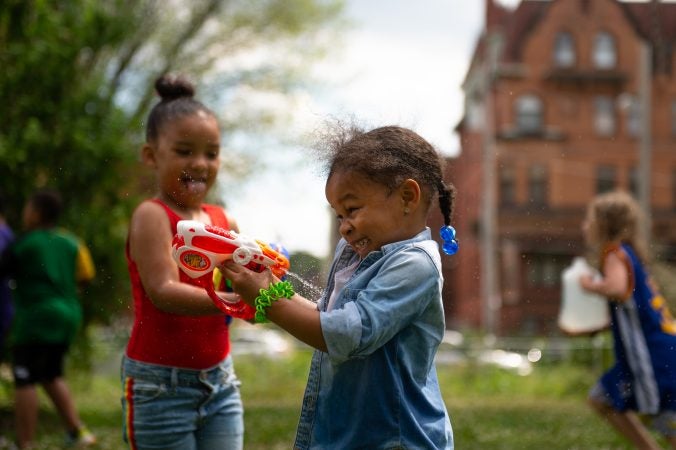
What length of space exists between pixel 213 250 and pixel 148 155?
0.99m

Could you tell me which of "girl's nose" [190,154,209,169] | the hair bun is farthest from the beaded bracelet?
the hair bun

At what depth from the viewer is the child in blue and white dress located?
15.7ft

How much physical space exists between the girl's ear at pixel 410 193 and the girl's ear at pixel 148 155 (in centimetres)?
99

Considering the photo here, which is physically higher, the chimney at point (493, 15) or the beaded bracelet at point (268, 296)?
the chimney at point (493, 15)

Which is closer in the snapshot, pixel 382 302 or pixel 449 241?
pixel 382 302

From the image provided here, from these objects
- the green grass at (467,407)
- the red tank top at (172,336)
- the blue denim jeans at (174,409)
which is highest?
the red tank top at (172,336)

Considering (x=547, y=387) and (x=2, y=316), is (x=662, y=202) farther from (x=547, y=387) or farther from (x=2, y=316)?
(x=2, y=316)

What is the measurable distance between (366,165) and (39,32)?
6.22 meters

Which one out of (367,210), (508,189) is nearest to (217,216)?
(367,210)

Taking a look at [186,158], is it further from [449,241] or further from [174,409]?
[449,241]

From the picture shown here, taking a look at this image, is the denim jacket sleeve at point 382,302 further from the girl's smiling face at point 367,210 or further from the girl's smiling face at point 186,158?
the girl's smiling face at point 186,158

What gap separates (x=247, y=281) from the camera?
6.73ft

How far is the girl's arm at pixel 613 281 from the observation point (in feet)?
15.9

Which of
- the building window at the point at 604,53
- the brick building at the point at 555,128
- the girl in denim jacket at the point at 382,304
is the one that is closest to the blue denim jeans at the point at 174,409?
the girl in denim jacket at the point at 382,304
